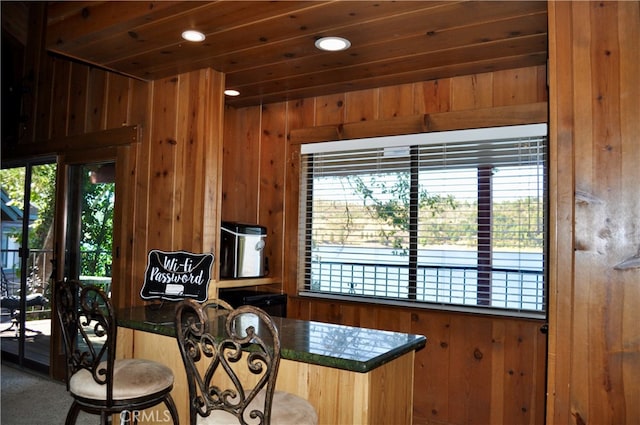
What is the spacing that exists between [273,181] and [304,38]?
160 centimetres

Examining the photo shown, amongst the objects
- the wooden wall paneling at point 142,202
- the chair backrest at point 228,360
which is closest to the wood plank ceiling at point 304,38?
the wooden wall paneling at point 142,202

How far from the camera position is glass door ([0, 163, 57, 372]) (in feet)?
14.8

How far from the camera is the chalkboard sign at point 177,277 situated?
2.80 metres

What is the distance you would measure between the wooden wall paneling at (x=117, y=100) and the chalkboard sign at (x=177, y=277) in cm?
147

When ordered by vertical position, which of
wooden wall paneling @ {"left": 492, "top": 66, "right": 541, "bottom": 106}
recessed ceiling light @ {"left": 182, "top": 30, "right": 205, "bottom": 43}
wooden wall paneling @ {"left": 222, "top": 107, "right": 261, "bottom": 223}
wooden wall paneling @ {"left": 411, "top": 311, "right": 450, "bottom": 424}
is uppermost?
recessed ceiling light @ {"left": 182, "top": 30, "right": 205, "bottom": 43}

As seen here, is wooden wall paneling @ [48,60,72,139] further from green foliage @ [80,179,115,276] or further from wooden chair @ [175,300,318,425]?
wooden chair @ [175,300,318,425]

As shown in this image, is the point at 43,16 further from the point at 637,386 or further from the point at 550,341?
the point at 637,386

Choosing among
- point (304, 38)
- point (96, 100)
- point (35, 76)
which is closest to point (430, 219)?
point (304, 38)

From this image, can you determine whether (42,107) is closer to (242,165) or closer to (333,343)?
(242,165)

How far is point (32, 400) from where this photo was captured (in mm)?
3777

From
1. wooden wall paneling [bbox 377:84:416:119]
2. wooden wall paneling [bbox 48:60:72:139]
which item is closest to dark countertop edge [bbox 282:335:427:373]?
wooden wall paneling [bbox 377:84:416:119]

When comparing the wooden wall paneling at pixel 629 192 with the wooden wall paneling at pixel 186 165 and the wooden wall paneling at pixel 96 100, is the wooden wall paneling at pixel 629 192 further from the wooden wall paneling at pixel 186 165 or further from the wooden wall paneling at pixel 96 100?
the wooden wall paneling at pixel 96 100

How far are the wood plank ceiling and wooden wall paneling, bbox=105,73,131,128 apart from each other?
43 centimetres

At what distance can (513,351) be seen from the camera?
120 inches
